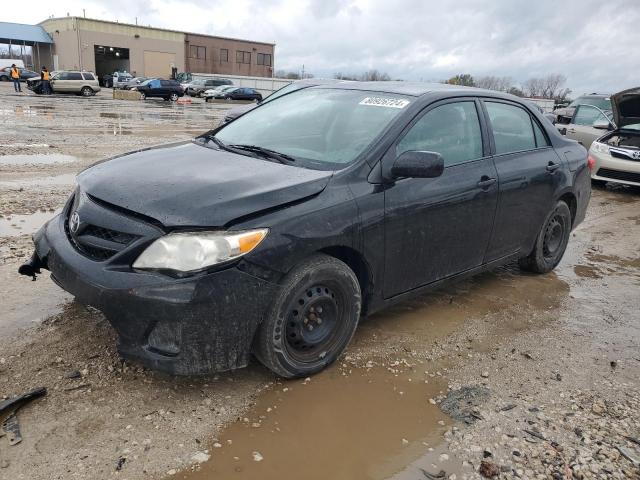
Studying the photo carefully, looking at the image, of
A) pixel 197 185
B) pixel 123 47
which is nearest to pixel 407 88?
pixel 197 185

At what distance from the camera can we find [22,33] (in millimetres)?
65375

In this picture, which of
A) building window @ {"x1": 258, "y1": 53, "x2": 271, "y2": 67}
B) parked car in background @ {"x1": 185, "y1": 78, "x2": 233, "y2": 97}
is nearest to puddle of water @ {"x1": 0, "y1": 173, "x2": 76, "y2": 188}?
parked car in background @ {"x1": 185, "y1": 78, "x2": 233, "y2": 97}

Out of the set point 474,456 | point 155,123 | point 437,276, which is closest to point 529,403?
point 474,456

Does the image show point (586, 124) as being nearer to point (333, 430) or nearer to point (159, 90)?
point (333, 430)

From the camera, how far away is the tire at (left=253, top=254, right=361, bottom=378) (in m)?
2.94

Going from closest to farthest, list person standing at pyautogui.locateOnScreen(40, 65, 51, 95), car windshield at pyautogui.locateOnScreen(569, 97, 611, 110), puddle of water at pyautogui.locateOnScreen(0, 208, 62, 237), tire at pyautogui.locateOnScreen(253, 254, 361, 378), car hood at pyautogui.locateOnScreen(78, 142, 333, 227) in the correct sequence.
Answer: car hood at pyautogui.locateOnScreen(78, 142, 333, 227)
tire at pyautogui.locateOnScreen(253, 254, 361, 378)
puddle of water at pyautogui.locateOnScreen(0, 208, 62, 237)
car windshield at pyautogui.locateOnScreen(569, 97, 611, 110)
person standing at pyautogui.locateOnScreen(40, 65, 51, 95)

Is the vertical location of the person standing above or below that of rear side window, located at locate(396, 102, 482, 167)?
below

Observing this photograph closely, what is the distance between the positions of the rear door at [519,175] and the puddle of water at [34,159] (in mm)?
7825

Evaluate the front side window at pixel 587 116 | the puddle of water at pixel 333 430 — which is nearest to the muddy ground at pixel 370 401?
the puddle of water at pixel 333 430

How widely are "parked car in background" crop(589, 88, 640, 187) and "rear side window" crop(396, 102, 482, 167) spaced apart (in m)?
6.67

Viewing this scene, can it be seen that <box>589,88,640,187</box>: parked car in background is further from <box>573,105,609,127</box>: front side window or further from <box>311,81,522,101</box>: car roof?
<box>311,81,522,101</box>: car roof

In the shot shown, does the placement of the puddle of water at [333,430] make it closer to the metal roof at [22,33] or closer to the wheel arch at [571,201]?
the wheel arch at [571,201]

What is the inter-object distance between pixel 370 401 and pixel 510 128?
9.13ft

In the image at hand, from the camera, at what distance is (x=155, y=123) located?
723 inches
